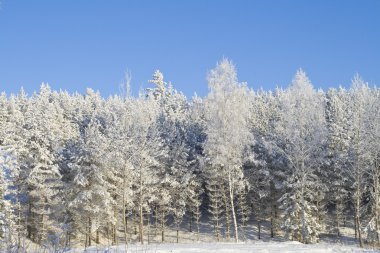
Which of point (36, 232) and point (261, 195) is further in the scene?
point (261, 195)

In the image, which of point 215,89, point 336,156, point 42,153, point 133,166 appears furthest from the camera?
point 336,156

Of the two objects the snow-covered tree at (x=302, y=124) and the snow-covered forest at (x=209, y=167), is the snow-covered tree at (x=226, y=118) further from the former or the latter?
the snow-covered tree at (x=302, y=124)

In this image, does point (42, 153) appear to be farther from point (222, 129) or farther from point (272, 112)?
point (272, 112)

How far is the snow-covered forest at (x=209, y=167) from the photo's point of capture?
1235 inches

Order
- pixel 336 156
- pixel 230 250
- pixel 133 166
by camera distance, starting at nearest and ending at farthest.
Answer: pixel 230 250 → pixel 133 166 → pixel 336 156

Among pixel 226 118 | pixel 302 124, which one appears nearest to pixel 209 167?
pixel 302 124

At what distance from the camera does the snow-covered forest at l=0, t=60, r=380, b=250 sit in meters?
31.4

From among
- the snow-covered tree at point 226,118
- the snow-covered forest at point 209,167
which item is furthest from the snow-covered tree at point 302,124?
the snow-covered tree at point 226,118

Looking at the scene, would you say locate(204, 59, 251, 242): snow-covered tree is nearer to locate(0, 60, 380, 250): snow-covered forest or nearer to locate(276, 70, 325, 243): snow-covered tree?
locate(0, 60, 380, 250): snow-covered forest

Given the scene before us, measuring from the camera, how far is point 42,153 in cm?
4138

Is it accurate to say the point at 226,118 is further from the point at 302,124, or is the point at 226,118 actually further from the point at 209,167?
the point at 209,167

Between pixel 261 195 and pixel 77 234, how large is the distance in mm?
21394

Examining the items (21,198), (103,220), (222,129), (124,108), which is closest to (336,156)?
(222,129)

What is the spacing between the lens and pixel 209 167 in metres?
48.1
